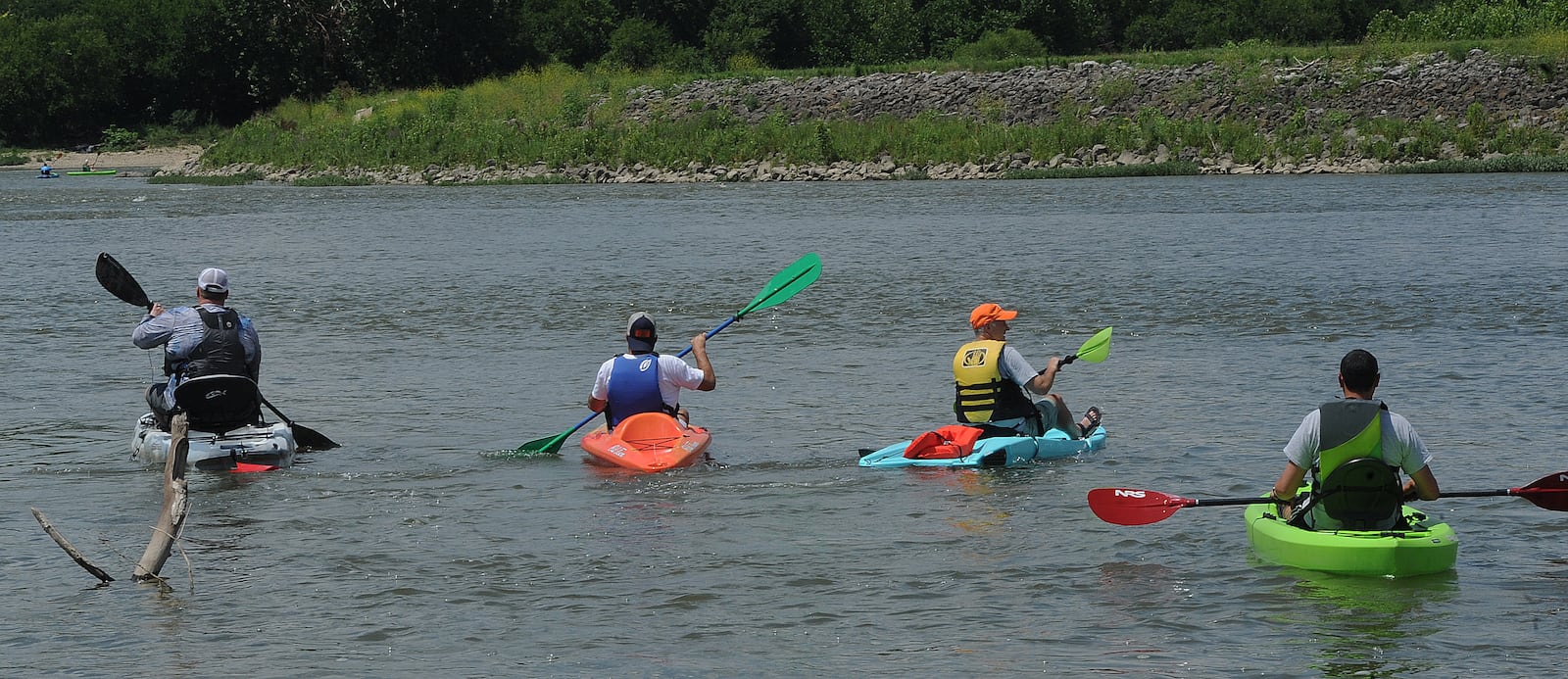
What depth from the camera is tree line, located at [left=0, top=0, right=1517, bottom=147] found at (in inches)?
3059

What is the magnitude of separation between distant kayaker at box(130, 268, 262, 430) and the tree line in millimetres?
63384

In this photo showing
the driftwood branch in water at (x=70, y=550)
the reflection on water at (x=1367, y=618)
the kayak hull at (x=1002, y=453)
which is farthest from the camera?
the kayak hull at (x=1002, y=453)

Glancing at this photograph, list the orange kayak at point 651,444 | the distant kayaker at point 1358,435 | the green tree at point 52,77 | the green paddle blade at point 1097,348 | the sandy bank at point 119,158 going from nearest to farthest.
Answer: the distant kayaker at point 1358,435 → the orange kayak at point 651,444 → the green paddle blade at point 1097,348 → the sandy bank at point 119,158 → the green tree at point 52,77

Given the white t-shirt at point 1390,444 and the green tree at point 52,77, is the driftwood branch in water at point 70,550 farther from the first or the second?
the green tree at point 52,77

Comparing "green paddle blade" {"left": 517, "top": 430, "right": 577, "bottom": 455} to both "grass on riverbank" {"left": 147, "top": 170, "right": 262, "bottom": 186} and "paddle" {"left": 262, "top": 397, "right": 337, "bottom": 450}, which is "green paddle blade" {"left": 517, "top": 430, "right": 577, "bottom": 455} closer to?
"paddle" {"left": 262, "top": 397, "right": 337, "bottom": 450}

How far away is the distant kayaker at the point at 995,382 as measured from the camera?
1188cm

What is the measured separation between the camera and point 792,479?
12000mm

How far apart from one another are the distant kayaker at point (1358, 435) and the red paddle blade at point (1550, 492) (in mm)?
1066

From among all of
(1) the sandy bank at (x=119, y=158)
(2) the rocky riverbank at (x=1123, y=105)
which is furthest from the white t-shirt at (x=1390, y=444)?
(1) the sandy bank at (x=119, y=158)

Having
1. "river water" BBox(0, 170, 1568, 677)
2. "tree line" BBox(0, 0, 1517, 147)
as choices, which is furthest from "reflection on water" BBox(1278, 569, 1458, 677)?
"tree line" BBox(0, 0, 1517, 147)

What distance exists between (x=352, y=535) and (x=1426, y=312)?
48.0 feet

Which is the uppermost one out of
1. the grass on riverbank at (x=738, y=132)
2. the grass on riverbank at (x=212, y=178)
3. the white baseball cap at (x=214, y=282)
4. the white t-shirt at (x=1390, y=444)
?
the white baseball cap at (x=214, y=282)

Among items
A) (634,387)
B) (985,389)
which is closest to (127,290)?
(634,387)

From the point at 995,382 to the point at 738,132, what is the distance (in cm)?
4771
